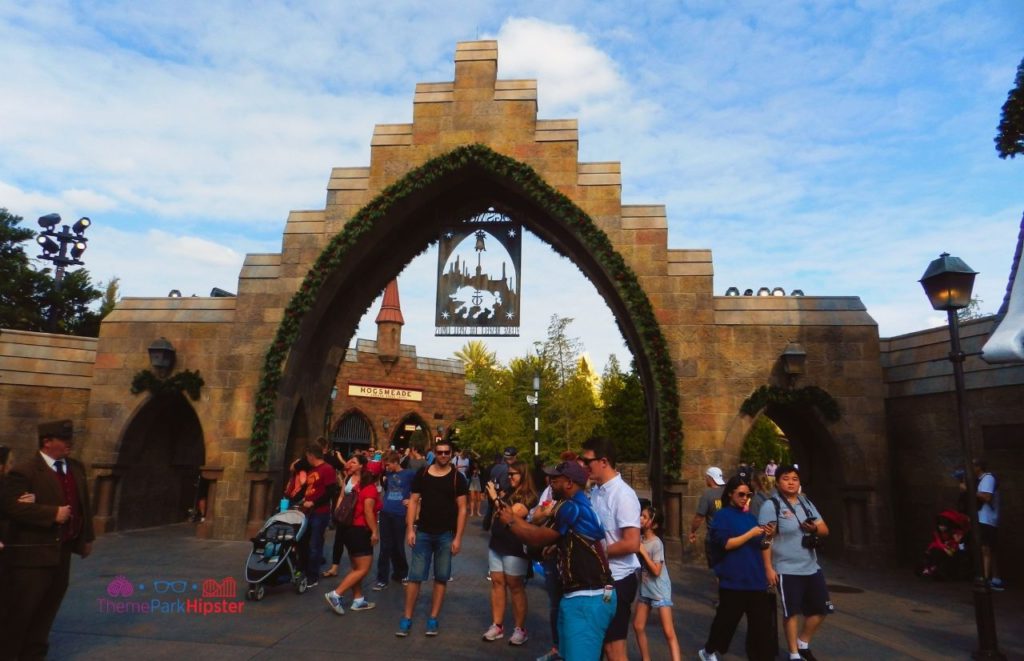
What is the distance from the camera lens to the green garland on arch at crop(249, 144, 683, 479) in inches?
465

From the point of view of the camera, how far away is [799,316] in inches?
477

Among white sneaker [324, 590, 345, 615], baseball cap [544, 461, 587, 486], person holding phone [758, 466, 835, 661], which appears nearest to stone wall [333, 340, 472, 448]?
white sneaker [324, 590, 345, 615]

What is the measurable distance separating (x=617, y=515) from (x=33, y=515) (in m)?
4.42

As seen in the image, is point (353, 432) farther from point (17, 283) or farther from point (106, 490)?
point (106, 490)

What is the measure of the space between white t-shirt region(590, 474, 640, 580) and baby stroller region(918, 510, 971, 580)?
8423 mm

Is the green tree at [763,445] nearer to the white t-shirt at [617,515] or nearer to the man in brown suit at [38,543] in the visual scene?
the white t-shirt at [617,515]

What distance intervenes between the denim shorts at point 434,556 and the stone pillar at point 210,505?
7690 mm

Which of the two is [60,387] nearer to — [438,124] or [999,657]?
[438,124]

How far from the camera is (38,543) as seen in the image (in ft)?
16.6

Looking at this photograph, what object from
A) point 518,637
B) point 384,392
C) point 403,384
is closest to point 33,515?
point 518,637

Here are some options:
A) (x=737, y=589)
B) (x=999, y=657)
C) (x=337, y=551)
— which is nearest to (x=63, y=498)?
(x=337, y=551)

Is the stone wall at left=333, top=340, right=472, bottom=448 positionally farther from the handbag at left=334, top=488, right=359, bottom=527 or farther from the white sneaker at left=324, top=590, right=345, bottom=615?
the white sneaker at left=324, top=590, right=345, bottom=615

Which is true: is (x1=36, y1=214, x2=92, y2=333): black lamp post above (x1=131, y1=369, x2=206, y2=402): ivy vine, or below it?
above

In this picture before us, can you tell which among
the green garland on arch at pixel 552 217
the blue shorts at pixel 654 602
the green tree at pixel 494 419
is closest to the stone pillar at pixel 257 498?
the green garland on arch at pixel 552 217
